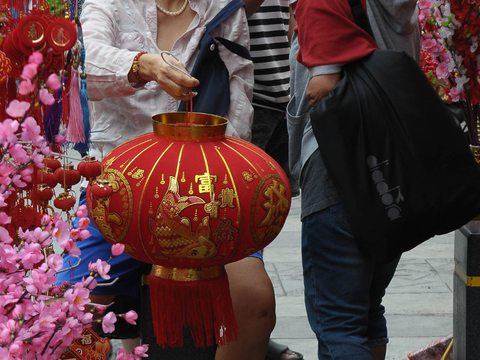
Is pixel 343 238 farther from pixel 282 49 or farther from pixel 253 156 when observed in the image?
pixel 282 49

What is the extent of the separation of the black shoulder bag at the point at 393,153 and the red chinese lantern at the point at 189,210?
0.26 m

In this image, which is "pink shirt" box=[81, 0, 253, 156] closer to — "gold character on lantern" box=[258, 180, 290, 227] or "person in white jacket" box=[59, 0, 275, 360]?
"person in white jacket" box=[59, 0, 275, 360]

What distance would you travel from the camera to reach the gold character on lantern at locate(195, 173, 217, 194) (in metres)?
1.33

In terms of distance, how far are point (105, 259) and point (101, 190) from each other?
0.67m

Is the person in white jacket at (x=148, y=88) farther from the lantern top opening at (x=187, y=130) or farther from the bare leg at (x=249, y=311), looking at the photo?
the lantern top opening at (x=187, y=130)

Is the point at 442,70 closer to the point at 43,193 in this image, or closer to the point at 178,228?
the point at 178,228

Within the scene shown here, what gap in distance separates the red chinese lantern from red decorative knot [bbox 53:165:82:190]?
4 centimetres

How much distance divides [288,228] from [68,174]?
12.7 feet

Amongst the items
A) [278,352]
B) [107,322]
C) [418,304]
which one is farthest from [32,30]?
[418,304]

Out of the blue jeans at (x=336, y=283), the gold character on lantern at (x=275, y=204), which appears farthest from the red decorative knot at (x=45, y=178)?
the blue jeans at (x=336, y=283)

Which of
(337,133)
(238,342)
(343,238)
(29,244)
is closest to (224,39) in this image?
(337,133)

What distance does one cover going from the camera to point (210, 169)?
136cm

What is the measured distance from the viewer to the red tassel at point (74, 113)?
4.07ft

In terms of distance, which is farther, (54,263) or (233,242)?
(233,242)
